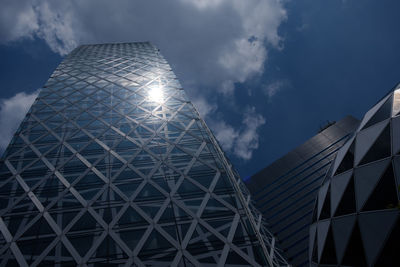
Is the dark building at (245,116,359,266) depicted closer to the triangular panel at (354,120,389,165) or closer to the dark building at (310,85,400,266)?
the dark building at (310,85,400,266)

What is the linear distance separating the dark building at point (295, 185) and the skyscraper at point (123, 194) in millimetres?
14338

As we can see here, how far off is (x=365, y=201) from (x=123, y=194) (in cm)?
1186

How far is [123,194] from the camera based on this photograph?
1332 cm

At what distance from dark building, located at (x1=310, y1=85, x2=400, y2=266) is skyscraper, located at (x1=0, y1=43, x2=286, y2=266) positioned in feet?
9.61

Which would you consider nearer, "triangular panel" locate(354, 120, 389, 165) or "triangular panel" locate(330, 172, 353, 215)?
"triangular panel" locate(354, 120, 389, 165)

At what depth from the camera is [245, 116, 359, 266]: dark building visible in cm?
2548

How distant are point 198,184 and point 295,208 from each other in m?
19.2

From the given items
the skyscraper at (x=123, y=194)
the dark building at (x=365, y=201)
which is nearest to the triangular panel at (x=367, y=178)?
the dark building at (x=365, y=201)

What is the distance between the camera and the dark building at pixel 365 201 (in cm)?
772

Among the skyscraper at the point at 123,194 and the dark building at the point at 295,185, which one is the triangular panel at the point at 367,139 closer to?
the skyscraper at the point at 123,194

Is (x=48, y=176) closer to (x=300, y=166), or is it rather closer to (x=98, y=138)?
(x=98, y=138)

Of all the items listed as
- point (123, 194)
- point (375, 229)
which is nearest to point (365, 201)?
point (375, 229)

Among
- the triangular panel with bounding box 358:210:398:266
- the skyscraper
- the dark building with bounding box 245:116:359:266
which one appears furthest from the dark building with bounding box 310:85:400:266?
the dark building with bounding box 245:116:359:266

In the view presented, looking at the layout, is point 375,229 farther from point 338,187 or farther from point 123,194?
point 123,194
